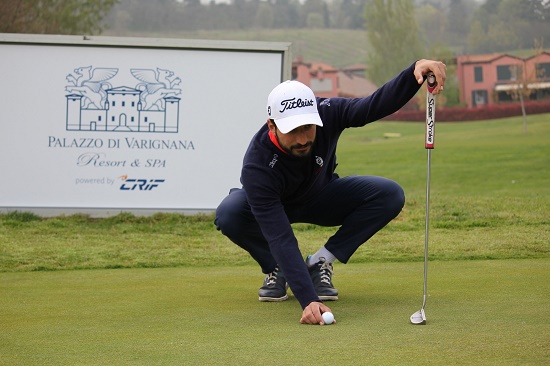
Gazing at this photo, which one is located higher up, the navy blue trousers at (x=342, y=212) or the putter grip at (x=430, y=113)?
the putter grip at (x=430, y=113)

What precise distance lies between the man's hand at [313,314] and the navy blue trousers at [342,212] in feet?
2.93

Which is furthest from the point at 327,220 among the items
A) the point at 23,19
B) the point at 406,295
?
the point at 23,19

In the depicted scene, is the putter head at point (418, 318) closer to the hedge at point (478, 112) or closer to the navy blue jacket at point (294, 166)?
the navy blue jacket at point (294, 166)

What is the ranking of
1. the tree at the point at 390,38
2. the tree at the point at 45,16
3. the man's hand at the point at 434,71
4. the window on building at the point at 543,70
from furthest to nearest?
the tree at the point at 390,38, the window on building at the point at 543,70, the tree at the point at 45,16, the man's hand at the point at 434,71

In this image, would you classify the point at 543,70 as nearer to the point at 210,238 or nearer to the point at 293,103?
the point at 210,238

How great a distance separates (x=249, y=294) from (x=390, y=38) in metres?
29.9

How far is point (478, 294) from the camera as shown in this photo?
4793 millimetres

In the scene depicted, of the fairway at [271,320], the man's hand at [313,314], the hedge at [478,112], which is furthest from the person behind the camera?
the hedge at [478,112]

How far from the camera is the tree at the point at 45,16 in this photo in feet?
67.5

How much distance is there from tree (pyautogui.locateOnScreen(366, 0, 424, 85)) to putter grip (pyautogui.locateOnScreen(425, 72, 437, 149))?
26031 mm

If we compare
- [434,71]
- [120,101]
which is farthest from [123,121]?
[434,71]

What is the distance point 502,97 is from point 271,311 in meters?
20.0

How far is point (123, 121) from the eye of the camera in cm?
974

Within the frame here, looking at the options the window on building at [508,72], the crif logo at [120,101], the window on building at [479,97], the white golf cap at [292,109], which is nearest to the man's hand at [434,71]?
the white golf cap at [292,109]
